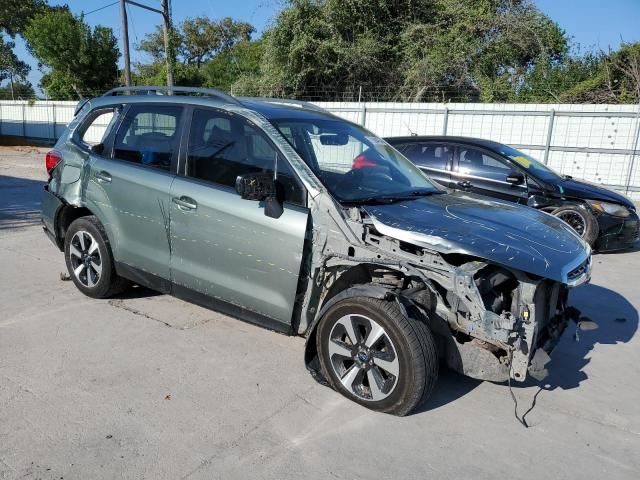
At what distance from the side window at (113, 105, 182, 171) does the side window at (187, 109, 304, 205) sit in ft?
0.77

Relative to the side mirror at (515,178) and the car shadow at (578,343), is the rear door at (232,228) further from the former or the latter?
the side mirror at (515,178)

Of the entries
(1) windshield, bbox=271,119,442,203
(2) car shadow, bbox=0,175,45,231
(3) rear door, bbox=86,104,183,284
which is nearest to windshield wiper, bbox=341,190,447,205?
(1) windshield, bbox=271,119,442,203

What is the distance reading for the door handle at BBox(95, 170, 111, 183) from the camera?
4578 millimetres

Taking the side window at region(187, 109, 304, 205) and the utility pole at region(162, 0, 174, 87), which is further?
the utility pole at region(162, 0, 174, 87)

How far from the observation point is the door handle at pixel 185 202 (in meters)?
3.96

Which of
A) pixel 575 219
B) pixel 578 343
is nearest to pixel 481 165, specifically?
pixel 575 219

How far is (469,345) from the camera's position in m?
3.19

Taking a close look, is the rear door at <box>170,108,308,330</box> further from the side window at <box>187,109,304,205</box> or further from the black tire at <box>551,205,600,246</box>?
the black tire at <box>551,205,600,246</box>

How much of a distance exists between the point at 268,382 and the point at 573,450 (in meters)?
1.89

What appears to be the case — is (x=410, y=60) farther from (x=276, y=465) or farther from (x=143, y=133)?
(x=276, y=465)

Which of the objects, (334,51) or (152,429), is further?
(334,51)

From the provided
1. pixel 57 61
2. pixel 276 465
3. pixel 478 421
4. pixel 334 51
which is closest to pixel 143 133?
pixel 276 465

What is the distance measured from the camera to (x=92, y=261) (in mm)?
4859

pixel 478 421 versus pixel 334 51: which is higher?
pixel 334 51
